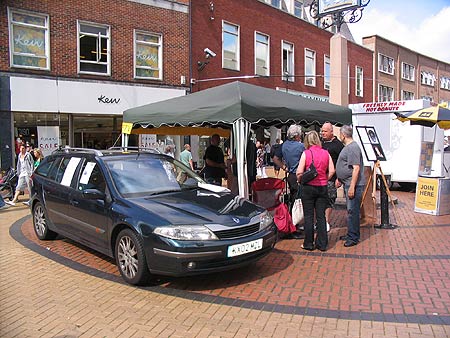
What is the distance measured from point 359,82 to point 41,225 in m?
30.4

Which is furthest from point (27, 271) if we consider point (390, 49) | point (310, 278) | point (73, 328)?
point (390, 49)

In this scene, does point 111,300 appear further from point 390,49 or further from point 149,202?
point 390,49

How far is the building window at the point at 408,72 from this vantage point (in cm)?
3944

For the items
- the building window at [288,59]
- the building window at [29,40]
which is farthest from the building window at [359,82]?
the building window at [29,40]

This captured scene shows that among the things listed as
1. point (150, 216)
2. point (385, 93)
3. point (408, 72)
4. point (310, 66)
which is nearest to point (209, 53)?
point (310, 66)

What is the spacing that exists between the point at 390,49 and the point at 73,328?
3917 cm

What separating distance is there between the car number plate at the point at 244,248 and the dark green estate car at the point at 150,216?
0.04ft

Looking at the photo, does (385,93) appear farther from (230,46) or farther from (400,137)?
(400,137)

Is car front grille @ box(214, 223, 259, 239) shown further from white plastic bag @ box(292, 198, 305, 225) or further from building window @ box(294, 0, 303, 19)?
building window @ box(294, 0, 303, 19)

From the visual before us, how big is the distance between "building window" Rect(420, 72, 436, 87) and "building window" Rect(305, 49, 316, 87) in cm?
2148

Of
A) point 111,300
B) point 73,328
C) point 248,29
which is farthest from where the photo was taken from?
point 248,29

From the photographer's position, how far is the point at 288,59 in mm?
25219

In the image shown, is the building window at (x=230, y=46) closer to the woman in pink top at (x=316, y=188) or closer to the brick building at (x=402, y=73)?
the woman in pink top at (x=316, y=188)

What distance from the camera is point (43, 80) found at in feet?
49.8
